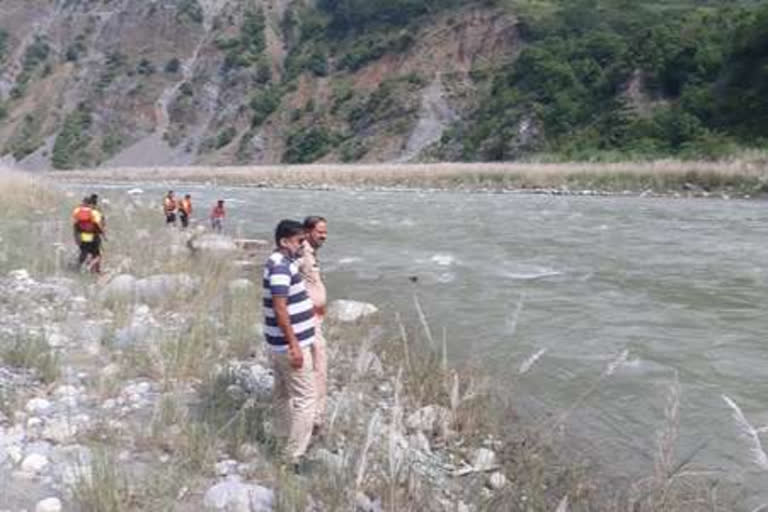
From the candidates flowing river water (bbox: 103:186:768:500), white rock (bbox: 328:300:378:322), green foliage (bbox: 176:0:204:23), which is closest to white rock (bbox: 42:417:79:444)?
flowing river water (bbox: 103:186:768:500)

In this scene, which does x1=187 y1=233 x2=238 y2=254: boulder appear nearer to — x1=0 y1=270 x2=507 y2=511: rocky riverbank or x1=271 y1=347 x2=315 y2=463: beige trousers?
x1=0 y1=270 x2=507 y2=511: rocky riverbank

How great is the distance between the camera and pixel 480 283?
576 inches

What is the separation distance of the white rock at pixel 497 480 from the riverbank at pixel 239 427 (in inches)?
0.6

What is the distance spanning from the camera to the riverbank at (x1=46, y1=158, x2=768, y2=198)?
3331 centimetres

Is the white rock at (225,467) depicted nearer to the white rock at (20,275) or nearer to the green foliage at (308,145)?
the white rock at (20,275)

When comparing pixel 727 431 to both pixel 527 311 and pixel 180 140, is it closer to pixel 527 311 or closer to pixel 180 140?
pixel 527 311

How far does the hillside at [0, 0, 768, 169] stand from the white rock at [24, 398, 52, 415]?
37496 millimetres

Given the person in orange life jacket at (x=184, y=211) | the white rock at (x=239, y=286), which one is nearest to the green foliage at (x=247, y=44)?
the person in orange life jacket at (x=184, y=211)

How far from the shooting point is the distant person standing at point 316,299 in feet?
20.6

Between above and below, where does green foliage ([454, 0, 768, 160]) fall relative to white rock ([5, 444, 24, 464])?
above

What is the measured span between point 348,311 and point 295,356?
5.44m

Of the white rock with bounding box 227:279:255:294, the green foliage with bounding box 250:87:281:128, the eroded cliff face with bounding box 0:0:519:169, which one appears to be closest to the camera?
the white rock with bounding box 227:279:255:294

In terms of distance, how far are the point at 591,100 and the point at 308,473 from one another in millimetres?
57778

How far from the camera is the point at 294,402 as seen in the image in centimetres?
582
